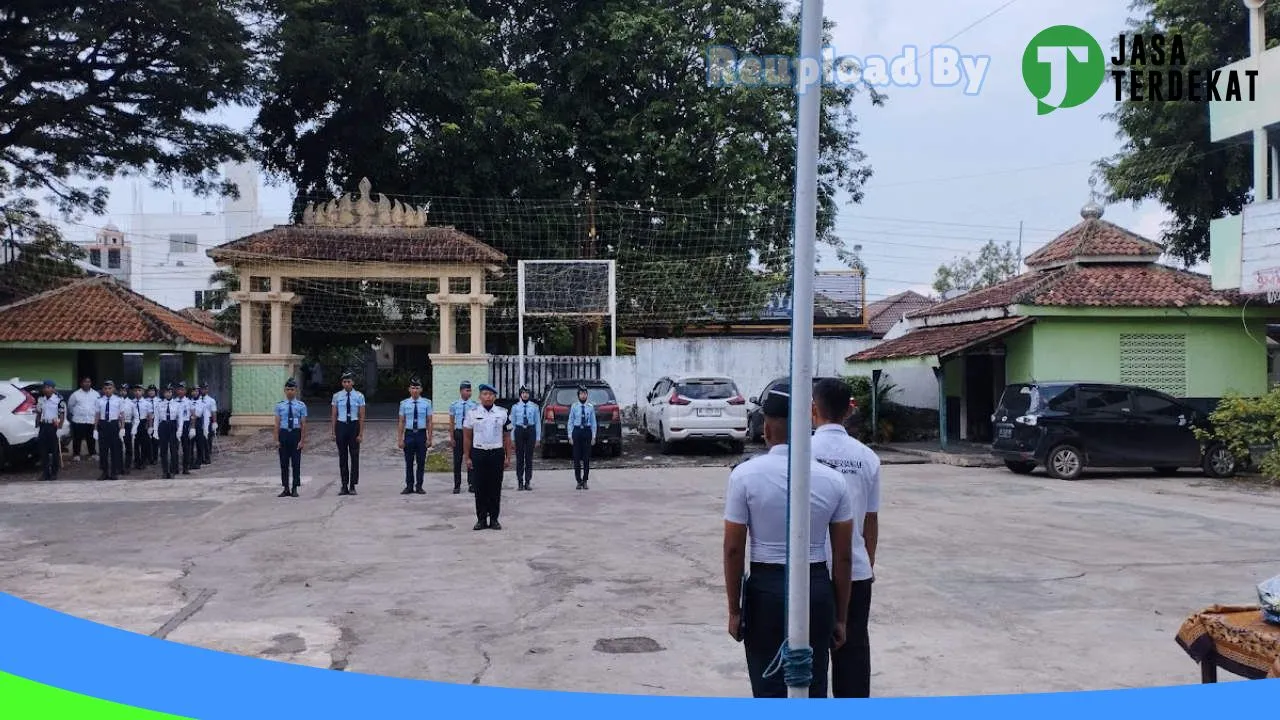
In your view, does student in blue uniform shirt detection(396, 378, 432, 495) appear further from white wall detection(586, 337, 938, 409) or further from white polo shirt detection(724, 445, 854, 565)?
A: white wall detection(586, 337, 938, 409)

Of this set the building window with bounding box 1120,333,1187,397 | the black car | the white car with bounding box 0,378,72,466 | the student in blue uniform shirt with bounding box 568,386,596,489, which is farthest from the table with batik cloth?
the building window with bounding box 1120,333,1187,397

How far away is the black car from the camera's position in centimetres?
1683

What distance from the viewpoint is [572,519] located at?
12039mm

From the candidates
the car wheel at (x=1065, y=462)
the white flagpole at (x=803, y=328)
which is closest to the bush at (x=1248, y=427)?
the car wheel at (x=1065, y=462)

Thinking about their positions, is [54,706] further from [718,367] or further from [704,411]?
[718,367]

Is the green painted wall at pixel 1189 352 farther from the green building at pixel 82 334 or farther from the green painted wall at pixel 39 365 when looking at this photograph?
the green painted wall at pixel 39 365

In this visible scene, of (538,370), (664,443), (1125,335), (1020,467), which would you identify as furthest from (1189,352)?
(538,370)

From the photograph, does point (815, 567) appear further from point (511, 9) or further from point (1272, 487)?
point (511, 9)

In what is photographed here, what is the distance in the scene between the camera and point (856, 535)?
4637 millimetres

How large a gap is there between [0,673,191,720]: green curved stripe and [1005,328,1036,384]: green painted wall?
18.7 metres

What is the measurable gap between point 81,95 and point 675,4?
1445 cm

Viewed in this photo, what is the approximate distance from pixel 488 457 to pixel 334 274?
14643 millimetres

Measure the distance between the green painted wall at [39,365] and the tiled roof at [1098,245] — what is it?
20.2m

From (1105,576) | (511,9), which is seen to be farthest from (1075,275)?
(511,9)
